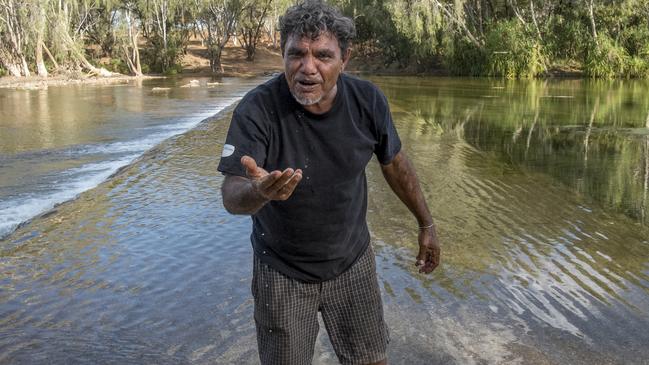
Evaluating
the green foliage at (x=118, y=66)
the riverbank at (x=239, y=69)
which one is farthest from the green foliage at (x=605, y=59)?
the green foliage at (x=118, y=66)

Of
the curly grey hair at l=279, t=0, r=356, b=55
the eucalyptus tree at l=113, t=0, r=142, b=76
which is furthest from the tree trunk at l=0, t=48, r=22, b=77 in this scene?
the curly grey hair at l=279, t=0, r=356, b=55

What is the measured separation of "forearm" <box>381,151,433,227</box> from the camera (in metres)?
2.89

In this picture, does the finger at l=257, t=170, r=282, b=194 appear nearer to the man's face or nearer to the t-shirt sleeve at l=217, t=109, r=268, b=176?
the t-shirt sleeve at l=217, t=109, r=268, b=176

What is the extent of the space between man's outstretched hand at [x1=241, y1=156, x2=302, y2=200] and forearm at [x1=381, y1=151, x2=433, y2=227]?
0.84 meters

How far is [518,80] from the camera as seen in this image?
1428 inches

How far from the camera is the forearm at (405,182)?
2.89 meters

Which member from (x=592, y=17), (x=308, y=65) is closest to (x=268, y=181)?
(x=308, y=65)

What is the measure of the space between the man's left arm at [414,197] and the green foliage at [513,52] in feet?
119

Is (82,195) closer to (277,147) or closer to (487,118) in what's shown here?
(277,147)

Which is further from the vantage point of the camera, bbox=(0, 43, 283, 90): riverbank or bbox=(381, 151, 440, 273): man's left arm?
bbox=(0, 43, 283, 90): riverbank

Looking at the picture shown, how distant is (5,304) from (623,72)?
3701 cm

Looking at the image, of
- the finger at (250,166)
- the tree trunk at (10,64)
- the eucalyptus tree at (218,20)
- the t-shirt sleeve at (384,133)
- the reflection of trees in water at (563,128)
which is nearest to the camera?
the finger at (250,166)

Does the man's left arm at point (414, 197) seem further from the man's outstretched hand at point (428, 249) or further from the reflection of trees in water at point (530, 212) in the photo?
the reflection of trees in water at point (530, 212)

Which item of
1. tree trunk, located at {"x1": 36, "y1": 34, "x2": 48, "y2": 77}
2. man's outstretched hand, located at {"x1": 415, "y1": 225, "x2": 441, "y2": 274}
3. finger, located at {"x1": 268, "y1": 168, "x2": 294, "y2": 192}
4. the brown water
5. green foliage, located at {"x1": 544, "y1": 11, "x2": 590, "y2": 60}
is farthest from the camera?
tree trunk, located at {"x1": 36, "y1": 34, "x2": 48, "y2": 77}
